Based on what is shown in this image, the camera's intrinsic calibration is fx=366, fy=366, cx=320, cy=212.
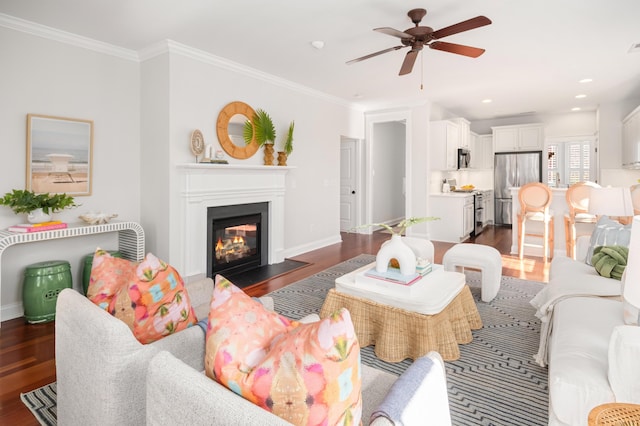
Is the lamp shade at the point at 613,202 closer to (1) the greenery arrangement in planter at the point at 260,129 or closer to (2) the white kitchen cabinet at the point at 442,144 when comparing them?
(2) the white kitchen cabinet at the point at 442,144

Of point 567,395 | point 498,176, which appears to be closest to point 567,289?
point 567,395

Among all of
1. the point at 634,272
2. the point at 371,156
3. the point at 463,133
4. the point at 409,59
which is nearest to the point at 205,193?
the point at 409,59

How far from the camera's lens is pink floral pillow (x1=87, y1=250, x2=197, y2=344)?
4.75ft

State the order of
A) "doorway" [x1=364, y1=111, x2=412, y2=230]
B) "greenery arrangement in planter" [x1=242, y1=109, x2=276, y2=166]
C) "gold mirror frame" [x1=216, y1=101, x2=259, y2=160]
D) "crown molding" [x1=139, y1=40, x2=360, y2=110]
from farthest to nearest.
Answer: "doorway" [x1=364, y1=111, x2=412, y2=230] → "greenery arrangement in planter" [x1=242, y1=109, x2=276, y2=166] → "gold mirror frame" [x1=216, y1=101, x2=259, y2=160] → "crown molding" [x1=139, y1=40, x2=360, y2=110]

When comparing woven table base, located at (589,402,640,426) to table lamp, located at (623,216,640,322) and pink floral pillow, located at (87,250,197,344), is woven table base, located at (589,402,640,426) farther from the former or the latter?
pink floral pillow, located at (87,250,197,344)

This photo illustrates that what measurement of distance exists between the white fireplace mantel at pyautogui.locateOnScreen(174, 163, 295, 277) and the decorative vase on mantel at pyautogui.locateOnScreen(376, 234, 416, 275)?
2281 mm

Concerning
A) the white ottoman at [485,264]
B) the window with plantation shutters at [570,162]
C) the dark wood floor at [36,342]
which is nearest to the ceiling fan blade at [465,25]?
the white ottoman at [485,264]

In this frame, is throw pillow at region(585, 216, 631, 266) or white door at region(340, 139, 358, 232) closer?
throw pillow at region(585, 216, 631, 266)

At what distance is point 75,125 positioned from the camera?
11.9ft

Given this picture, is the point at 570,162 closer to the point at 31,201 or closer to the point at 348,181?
the point at 348,181

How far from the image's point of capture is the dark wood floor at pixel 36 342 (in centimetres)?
204

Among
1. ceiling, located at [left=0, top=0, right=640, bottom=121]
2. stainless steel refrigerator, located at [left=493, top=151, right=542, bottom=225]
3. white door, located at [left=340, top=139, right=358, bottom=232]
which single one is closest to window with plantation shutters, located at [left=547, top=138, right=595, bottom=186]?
stainless steel refrigerator, located at [left=493, top=151, right=542, bottom=225]

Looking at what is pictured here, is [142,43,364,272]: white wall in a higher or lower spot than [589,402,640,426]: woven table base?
higher

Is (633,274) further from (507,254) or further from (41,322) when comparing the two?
(507,254)
